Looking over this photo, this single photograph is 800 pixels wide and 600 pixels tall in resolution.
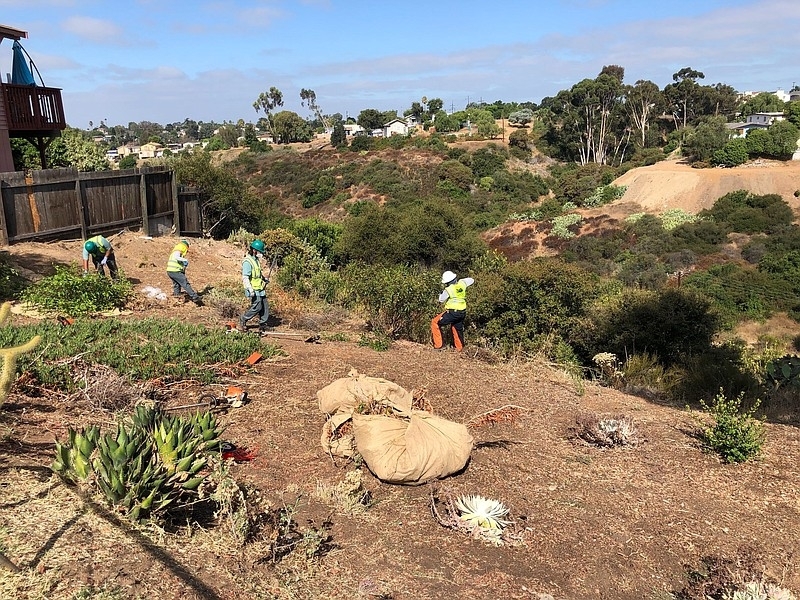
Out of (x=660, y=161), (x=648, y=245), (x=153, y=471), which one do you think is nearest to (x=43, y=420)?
(x=153, y=471)

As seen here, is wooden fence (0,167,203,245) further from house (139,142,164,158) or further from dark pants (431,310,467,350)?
house (139,142,164,158)

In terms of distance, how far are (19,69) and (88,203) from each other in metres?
3.80

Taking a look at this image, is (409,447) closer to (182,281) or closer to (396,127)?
(182,281)

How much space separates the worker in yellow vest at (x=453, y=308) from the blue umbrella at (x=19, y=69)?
41.2 feet

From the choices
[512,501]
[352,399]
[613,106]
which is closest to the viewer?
[512,501]

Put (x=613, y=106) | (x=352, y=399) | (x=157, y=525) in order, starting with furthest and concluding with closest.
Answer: (x=613, y=106) < (x=352, y=399) < (x=157, y=525)

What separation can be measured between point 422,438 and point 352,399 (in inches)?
38.0

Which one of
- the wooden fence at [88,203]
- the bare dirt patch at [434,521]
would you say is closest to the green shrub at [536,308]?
the bare dirt patch at [434,521]

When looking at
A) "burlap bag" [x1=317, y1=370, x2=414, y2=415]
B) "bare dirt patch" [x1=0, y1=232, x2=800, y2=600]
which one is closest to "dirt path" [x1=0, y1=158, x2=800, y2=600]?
"bare dirt patch" [x1=0, y1=232, x2=800, y2=600]

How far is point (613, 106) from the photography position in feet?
202

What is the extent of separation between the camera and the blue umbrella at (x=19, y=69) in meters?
14.7

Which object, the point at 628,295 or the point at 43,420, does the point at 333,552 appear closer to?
the point at 43,420

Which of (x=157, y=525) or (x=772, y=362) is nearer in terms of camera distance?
(x=157, y=525)

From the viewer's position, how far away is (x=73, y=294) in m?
9.28
